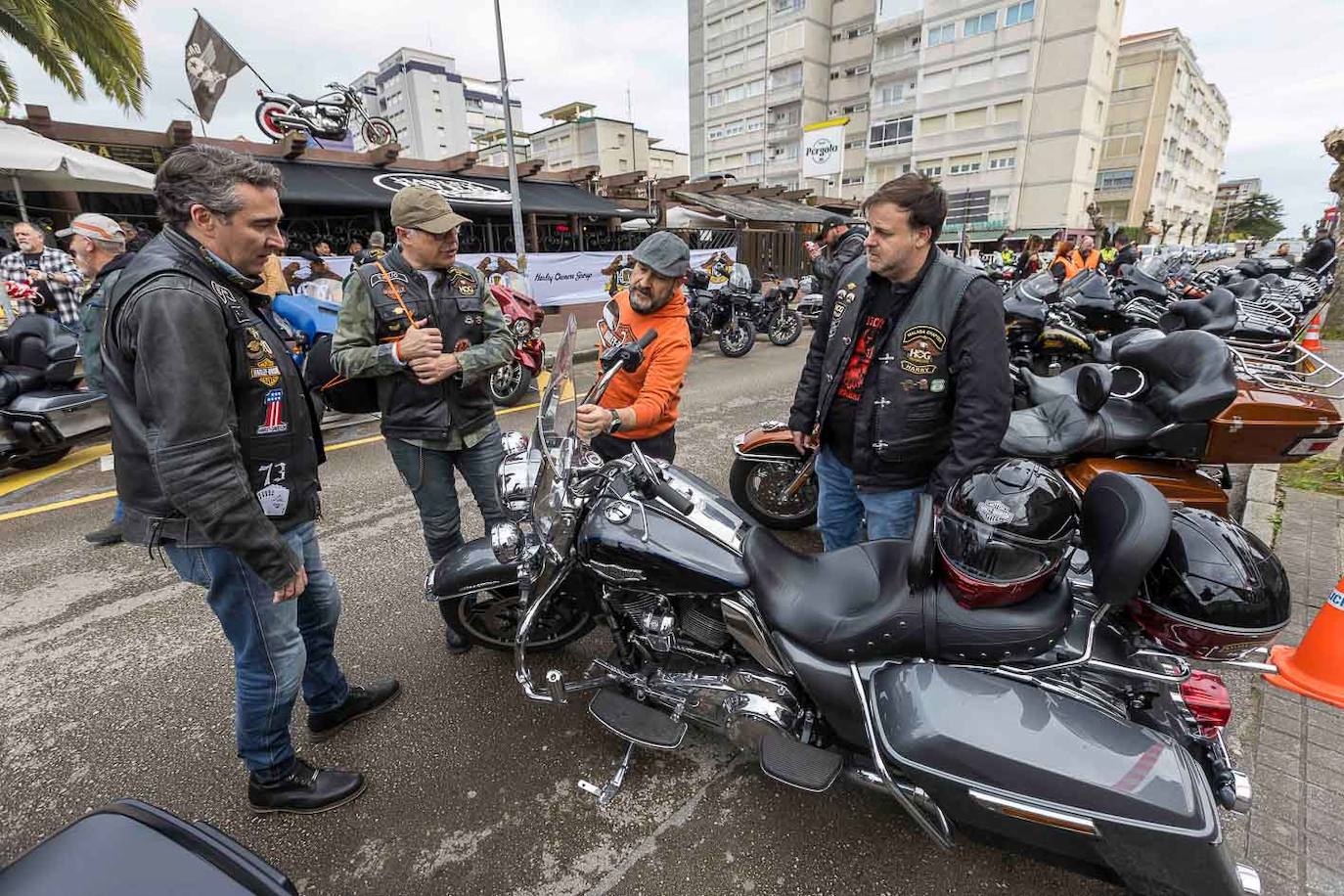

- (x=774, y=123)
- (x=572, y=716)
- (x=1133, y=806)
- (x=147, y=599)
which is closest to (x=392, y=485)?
(x=147, y=599)

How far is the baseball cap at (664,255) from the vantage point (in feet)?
7.79

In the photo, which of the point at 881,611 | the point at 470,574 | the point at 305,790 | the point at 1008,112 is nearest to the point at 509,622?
the point at 470,574

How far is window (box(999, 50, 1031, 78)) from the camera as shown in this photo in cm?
3538

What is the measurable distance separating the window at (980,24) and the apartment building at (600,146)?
28471 mm

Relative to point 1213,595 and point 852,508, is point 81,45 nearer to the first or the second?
point 852,508

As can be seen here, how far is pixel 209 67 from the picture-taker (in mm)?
11961

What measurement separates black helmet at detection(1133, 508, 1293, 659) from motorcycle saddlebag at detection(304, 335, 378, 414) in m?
2.70

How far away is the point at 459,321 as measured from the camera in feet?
8.30

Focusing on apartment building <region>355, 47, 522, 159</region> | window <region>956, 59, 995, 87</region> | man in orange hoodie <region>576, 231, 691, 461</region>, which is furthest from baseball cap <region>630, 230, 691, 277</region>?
apartment building <region>355, 47, 522, 159</region>

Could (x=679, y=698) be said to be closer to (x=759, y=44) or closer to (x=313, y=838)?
(x=313, y=838)

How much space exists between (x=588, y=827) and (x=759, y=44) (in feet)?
187

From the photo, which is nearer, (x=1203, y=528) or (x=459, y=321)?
(x=1203, y=528)

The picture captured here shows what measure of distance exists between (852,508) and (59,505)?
5.39 metres

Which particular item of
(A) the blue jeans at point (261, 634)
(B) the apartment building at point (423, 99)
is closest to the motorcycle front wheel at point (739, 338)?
(A) the blue jeans at point (261, 634)
